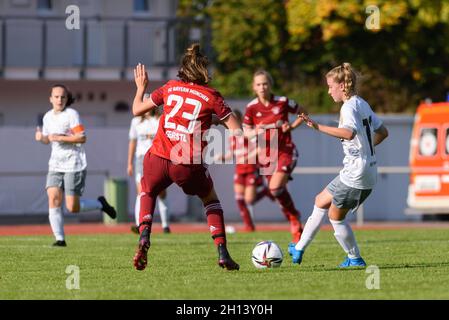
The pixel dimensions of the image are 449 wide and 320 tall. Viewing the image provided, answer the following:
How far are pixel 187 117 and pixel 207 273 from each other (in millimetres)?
1475

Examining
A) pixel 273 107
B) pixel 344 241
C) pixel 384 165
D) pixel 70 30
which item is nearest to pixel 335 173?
pixel 384 165

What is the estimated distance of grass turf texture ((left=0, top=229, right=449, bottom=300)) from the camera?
9.20 meters

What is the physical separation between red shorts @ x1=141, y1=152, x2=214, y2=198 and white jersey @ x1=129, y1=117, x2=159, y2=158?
725 centimetres

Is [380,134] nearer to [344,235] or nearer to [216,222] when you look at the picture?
[344,235]

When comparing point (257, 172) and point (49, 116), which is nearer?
point (49, 116)

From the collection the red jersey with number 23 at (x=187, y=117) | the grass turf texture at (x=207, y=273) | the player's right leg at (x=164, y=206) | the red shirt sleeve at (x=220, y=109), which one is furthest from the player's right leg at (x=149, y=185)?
the player's right leg at (x=164, y=206)

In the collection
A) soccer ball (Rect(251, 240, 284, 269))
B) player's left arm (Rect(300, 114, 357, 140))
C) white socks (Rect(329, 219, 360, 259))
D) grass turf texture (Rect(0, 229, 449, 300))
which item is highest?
player's left arm (Rect(300, 114, 357, 140))

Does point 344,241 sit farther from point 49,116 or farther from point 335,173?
point 335,173

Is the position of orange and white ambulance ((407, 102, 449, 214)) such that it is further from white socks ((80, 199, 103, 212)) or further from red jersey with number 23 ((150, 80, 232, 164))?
red jersey with number 23 ((150, 80, 232, 164))

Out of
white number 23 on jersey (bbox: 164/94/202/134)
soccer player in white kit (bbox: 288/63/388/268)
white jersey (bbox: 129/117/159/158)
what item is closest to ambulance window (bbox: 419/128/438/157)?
white jersey (bbox: 129/117/159/158)

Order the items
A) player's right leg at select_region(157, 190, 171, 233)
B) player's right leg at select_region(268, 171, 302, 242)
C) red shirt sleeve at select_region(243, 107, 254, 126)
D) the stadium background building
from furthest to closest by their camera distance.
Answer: the stadium background building → player's right leg at select_region(157, 190, 171, 233) → red shirt sleeve at select_region(243, 107, 254, 126) → player's right leg at select_region(268, 171, 302, 242)
